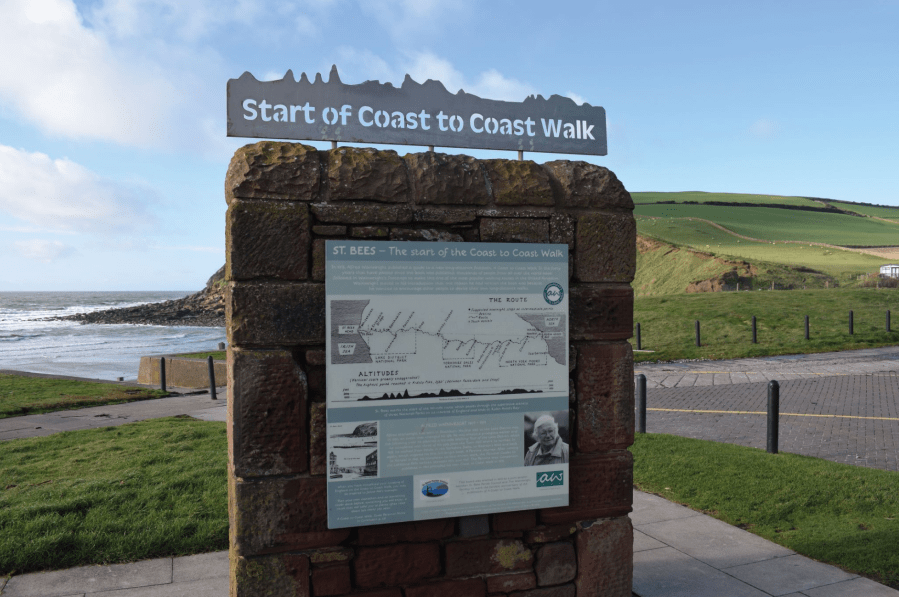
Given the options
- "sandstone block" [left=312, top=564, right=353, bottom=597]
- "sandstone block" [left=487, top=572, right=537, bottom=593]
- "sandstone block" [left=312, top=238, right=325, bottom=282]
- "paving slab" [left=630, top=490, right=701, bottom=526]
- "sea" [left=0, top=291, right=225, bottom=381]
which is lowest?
"sea" [left=0, top=291, right=225, bottom=381]

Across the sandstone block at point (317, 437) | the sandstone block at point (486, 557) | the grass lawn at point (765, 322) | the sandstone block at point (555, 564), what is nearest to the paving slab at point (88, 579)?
the sandstone block at point (317, 437)

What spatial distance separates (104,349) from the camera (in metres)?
39.0

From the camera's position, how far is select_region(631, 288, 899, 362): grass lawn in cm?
1920

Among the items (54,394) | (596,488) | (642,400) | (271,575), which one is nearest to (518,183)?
(596,488)

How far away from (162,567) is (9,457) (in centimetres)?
427

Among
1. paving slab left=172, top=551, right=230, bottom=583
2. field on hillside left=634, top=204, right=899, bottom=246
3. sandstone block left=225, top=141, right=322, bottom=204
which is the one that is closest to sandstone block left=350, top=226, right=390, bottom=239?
sandstone block left=225, top=141, right=322, bottom=204

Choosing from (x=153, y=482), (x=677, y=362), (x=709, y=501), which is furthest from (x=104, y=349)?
(x=709, y=501)

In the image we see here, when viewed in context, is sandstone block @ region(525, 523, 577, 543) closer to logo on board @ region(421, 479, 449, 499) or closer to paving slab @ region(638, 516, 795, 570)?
logo on board @ region(421, 479, 449, 499)

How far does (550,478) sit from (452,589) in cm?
79

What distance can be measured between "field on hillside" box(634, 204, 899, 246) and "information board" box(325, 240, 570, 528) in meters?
67.6

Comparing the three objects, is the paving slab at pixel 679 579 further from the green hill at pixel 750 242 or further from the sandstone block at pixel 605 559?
the green hill at pixel 750 242

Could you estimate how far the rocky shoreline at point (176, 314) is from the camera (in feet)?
221

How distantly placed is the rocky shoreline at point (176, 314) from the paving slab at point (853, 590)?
206 feet

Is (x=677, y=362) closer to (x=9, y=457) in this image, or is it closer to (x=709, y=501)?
(x=709, y=501)
